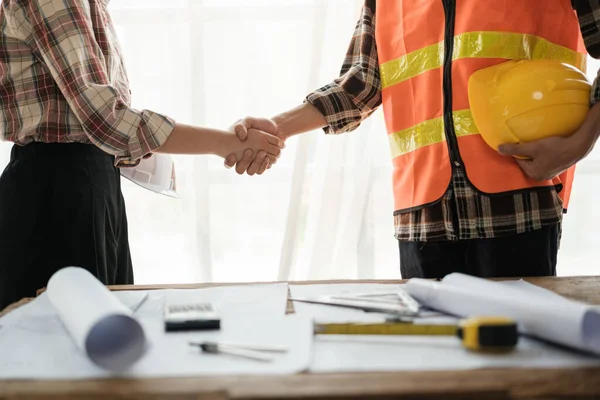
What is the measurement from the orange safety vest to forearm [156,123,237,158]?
46 centimetres

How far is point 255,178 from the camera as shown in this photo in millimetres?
2373

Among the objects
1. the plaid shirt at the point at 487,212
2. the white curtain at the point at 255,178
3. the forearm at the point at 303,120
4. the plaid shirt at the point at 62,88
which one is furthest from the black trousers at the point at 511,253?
the white curtain at the point at 255,178

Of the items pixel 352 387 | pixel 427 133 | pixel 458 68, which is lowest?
pixel 352 387

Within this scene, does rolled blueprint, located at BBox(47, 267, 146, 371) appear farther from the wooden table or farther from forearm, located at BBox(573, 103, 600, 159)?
forearm, located at BBox(573, 103, 600, 159)

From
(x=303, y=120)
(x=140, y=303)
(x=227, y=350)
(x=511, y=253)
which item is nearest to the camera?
(x=227, y=350)

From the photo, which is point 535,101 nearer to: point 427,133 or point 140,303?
point 427,133

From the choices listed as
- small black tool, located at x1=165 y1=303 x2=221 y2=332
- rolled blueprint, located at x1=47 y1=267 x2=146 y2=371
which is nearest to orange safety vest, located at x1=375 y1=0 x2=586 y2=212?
small black tool, located at x1=165 y1=303 x2=221 y2=332

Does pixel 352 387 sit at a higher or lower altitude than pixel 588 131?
lower

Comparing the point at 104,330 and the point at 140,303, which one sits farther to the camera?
the point at 140,303

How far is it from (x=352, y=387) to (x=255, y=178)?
74.2 inches

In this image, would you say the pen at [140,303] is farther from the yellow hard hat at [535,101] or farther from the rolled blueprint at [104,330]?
the yellow hard hat at [535,101]

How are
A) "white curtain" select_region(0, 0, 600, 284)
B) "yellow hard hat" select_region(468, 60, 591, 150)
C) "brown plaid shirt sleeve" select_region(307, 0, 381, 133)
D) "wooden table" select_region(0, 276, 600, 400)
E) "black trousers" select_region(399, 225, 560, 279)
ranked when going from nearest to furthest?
"wooden table" select_region(0, 276, 600, 400) < "yellow hard hat" select_region(468, 60, 591, 150) < "black trousers" select_region(399, 225, 560, 279) < "brown plaid shirt sleeve" select_region(307, 0, 381, 133) < "white curtain" select_region(0, 0, 600, 284)

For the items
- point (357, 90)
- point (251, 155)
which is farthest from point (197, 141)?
point (357, 90)

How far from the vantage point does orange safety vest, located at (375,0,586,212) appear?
121 centimetres
